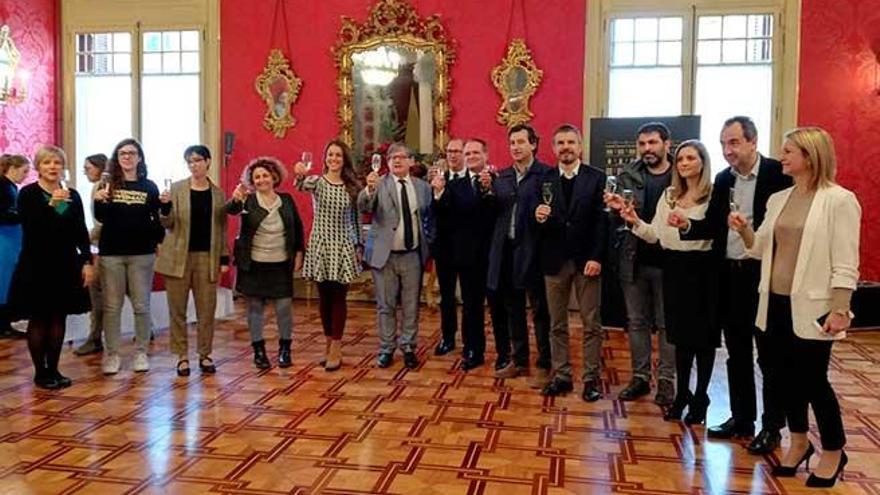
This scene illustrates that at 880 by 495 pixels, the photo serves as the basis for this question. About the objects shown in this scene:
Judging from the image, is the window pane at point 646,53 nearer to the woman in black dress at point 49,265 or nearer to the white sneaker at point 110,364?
the woman in black dress at point 49,265

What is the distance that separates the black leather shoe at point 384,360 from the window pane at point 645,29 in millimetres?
4376

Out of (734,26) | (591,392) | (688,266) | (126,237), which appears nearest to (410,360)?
(591,392)

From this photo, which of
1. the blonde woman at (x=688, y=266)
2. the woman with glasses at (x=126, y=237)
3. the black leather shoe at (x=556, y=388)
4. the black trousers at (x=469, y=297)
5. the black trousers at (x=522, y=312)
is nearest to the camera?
the blonde woman at (x=688, y=266)

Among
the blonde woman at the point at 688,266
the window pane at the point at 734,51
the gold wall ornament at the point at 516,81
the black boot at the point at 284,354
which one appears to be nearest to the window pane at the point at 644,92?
the window pane at the point at 734,51

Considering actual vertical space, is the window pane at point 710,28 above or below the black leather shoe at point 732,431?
above

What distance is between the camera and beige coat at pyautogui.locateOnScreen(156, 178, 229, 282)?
484 centimetres

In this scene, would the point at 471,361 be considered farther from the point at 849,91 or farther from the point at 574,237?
the point at 849,91

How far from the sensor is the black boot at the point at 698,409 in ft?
13.1

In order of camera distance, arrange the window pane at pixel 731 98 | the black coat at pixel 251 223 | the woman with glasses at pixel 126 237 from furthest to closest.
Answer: the window pane at pixel 731 98
the black coat at pixel 251 223
the woman with glasses at pixel 126 237

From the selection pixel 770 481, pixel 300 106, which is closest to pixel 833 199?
pixel 770 481

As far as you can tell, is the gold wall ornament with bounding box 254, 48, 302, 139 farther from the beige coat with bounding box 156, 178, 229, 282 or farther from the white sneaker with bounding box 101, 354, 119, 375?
the white sneaker with bounding box 101, 354, 119, 375

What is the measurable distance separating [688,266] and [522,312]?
1.41 metres

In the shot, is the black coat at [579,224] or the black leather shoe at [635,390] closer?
the black coat at [579,224]

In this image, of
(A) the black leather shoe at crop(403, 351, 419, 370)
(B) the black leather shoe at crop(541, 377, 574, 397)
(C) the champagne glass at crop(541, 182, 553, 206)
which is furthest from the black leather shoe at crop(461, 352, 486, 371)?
(C) the champagne glass at crop(541, 182, 553, 206)
